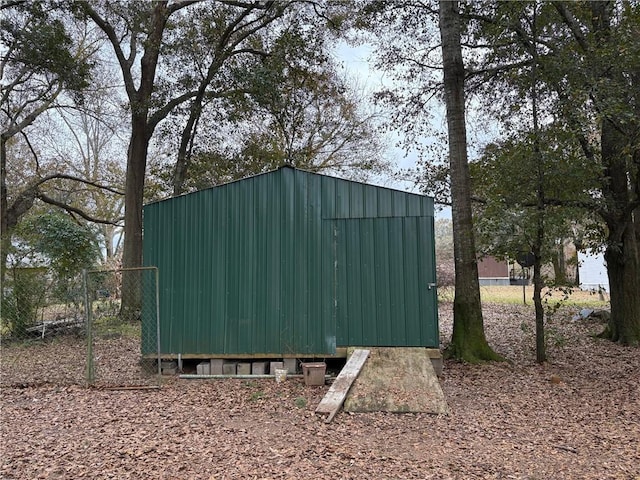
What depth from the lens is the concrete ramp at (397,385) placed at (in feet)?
14.8

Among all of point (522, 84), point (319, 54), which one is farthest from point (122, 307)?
point (522, 84)

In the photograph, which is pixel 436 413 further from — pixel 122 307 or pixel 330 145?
pixel 330 145

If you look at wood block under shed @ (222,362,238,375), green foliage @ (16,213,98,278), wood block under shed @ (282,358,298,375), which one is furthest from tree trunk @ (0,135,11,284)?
wood block under shed @ (282,358,298,375)

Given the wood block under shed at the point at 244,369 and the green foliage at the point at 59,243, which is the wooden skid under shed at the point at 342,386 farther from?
the green foliage at the point at 59,243

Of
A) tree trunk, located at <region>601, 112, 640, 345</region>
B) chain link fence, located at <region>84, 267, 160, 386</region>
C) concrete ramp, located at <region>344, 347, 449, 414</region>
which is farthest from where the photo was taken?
tree trunk, located at <region>601, 112, 640, 345</region>

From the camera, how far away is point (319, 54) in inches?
473

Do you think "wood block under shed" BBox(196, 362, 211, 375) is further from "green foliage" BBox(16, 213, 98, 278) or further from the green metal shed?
"green foliage" BBox(16, 213, 98, 278)

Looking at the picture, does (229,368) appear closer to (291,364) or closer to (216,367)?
(216,367)

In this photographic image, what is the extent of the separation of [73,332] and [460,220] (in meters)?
7.90

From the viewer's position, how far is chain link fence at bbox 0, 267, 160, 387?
6.22 m

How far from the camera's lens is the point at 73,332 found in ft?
30.6

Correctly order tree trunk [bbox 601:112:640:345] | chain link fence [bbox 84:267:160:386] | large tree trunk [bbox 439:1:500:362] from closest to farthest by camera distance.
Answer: chain link fence [bbox 84:267:160:386], large tree trunk [bbox 439:1:500:362], tree trunk [bbox 601:112:640:345]

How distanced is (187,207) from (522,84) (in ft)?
17.5

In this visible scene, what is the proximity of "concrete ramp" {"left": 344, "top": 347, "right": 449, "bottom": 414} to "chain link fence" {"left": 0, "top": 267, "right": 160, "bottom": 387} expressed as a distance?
2762 millimetres
